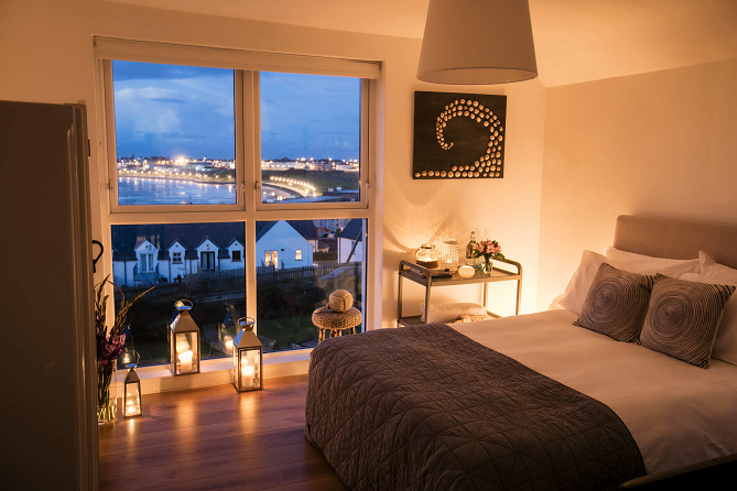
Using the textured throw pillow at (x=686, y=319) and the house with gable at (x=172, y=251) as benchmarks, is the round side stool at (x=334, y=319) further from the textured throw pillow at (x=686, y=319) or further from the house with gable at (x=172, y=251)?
the textured throw pillow at (x=686, y=319)

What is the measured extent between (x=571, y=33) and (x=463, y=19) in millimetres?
1725

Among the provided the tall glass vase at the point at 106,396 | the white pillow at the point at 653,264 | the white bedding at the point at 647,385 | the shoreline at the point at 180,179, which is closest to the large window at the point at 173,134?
the shoreline at the point at 180,179

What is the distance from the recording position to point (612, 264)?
3.32 m

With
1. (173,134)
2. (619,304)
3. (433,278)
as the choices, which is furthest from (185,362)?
(619,304)

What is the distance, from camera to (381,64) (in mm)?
3949

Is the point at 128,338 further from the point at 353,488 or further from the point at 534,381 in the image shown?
the point at 534,381

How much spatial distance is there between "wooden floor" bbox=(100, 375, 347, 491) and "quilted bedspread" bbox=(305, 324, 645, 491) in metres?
0.21

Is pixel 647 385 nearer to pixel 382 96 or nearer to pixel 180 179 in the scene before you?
pixel 382 96

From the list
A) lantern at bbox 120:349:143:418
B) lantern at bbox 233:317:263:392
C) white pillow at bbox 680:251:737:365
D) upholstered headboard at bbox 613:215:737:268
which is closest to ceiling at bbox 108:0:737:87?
upholstered headboard at bbox 613:215:737:268

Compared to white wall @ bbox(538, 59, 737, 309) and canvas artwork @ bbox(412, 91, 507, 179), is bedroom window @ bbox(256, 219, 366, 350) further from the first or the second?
white wall @ bbox(538, 59, 737, 309)

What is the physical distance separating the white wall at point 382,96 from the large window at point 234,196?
210 mm

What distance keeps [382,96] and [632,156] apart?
1.70m

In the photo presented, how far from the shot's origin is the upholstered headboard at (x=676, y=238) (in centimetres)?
298

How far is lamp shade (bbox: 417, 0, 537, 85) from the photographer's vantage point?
2.09 meters
